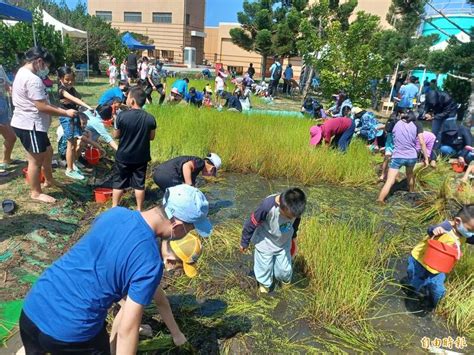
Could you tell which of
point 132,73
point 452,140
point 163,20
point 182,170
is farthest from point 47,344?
point 163,20

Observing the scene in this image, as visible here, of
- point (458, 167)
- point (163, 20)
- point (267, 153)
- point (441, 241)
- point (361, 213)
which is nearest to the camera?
point (441, 241)

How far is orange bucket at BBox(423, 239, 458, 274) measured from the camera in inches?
99.0

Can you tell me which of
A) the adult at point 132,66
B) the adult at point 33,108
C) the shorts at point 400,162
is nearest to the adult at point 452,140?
the shorts at point 400,162

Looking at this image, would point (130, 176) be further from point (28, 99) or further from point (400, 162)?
point (400, 162)

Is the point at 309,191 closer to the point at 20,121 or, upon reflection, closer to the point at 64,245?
the point at 64,245

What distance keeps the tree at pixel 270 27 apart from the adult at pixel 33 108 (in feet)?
62.2

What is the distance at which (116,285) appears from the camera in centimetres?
140

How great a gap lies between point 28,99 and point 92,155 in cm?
178

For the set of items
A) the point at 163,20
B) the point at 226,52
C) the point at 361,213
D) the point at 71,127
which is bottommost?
the point at 361,213

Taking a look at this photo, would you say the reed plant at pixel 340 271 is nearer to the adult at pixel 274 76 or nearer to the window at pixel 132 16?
the adult at pixel 274 76

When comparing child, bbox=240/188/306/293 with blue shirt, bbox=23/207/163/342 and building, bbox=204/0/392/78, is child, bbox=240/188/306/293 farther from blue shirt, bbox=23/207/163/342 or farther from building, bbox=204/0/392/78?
building, bbox=204/0/392/78

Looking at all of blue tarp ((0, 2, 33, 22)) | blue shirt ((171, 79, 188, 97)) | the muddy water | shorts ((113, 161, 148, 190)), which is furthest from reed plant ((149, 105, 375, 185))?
blue tarp ((0, 2, 33, 22))

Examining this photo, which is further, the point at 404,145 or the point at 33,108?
the point at 404,145

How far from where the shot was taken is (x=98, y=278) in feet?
4.57
